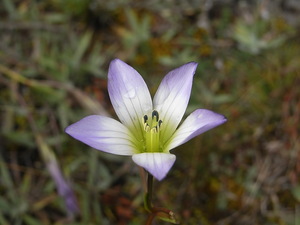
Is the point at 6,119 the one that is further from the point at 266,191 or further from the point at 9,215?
the point at 266,191

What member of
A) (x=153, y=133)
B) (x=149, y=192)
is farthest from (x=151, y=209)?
(x=153, y=133)

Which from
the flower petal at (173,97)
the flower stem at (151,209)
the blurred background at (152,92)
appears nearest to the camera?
the flower stem at (151,209)

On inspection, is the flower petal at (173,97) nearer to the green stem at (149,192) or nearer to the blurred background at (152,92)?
the green stem at (149,192)

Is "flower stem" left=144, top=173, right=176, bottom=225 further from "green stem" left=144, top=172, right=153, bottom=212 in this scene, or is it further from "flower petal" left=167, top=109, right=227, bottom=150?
"flower petal" left=167, top=109, right=227, bottom=150

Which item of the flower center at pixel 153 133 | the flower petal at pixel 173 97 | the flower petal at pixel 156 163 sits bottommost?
the flower petal at pixel 156 163

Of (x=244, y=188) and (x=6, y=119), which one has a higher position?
(x=6, y=119)

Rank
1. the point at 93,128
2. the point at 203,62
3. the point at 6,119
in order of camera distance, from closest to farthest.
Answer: the point at 93,128 → the point at 6,119 → the point at 203,62

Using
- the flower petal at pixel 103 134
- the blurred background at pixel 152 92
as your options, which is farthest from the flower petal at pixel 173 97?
the blurred background at pixel 152 92

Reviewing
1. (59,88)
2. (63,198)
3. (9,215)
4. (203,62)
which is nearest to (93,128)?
(63,198)

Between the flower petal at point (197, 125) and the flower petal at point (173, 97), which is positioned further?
the flower petal at point (173, 97)
